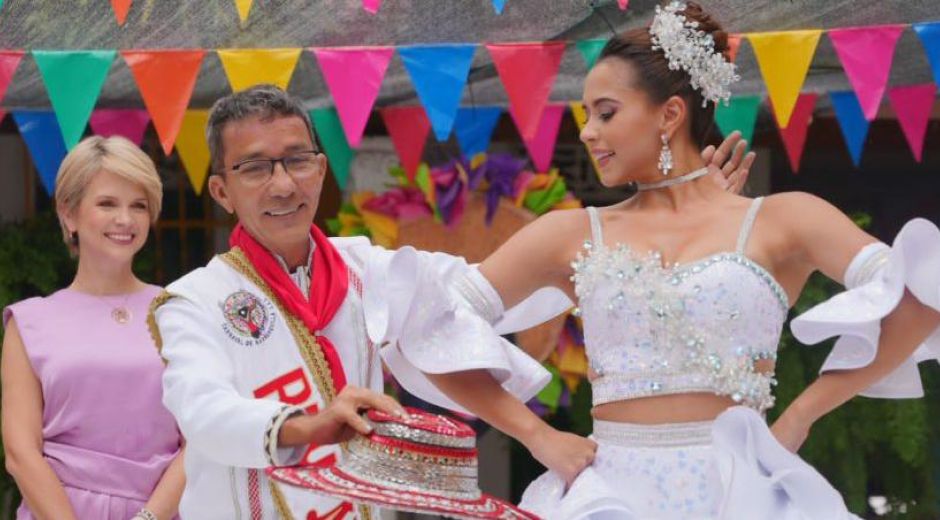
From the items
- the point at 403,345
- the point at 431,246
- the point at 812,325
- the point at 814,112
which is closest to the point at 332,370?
the point at 403,345

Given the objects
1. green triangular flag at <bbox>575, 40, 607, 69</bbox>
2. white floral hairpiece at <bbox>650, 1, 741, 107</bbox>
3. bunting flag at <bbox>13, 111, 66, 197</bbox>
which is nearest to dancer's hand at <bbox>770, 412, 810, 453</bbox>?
white floral hairpiece at <bbox>650, 1, 741, 107</bbox>

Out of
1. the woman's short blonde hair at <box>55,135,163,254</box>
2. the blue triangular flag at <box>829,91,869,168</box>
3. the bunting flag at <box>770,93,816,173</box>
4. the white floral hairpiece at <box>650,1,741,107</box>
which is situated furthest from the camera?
the bunting flag at <box>770,93,816,173</box>

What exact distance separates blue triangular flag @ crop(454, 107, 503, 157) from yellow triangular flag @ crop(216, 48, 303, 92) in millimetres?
866

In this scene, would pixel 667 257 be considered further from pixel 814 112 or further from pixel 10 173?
pixel 10 173

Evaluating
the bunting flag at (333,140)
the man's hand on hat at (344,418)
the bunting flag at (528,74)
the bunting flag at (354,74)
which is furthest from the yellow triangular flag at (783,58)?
the man's hand on hat at (344,418)

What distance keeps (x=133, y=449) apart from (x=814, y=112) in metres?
3.10

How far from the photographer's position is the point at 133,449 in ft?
12.7

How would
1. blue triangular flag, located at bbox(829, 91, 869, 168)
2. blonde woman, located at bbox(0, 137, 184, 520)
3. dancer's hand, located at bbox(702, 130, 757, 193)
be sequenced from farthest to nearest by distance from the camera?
blue triangular flag, located at bbox(829, 91, 869, 168)
blonde woman, located at bbox(0, 137, 184, 520)
dancer's hand, located at bbox(702, 130, 757, 193)

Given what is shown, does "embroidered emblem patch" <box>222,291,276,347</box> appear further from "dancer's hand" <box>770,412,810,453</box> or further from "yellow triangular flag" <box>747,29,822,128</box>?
"yellow triangular flag" <box>747,29,822,128</box>

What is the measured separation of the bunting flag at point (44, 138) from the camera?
17.5ft

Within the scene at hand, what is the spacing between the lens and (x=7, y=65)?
485 cm

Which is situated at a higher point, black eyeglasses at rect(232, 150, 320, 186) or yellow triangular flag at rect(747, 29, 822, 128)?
yellow triangular flag at rect(747, 29, 822, 128)

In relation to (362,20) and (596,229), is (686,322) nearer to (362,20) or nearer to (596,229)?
(596,229)

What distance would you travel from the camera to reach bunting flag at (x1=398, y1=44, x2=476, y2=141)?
16.2 ft
